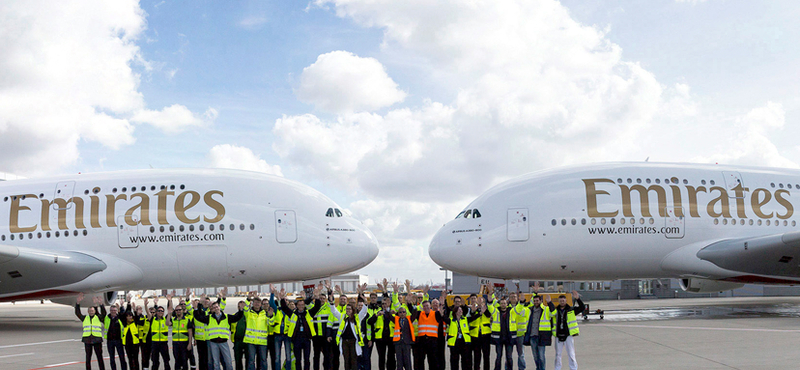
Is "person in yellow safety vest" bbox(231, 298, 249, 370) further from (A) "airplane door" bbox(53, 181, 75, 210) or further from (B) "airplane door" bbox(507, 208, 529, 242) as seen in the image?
(A) "airplane door" bbox(53, 181, 75, 210)

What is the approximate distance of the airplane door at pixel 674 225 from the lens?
2138 centimetres

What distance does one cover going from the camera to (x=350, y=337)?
36.5 ft

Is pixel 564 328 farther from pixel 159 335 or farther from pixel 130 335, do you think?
pixel 130 335

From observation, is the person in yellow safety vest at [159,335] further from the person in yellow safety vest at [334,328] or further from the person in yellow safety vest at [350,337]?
the person in yellow safety vest at [350,337]

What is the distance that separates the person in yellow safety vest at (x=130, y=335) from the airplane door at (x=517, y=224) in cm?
1278

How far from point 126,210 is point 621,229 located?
56.0 ft

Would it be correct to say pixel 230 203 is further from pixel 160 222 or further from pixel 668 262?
pixel 668 262

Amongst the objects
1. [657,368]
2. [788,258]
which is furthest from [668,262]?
[657,368]

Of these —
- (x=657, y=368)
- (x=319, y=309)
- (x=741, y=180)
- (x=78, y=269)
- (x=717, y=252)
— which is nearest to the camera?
(x=657, y=368)

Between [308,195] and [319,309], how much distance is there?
9.91 m

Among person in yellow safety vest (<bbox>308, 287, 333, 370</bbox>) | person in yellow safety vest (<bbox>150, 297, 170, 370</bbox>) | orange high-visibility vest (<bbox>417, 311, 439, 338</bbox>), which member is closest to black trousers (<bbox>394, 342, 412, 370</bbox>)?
orange high-visibility vest (<bbox>417, 311, 439, 338</bbox>)

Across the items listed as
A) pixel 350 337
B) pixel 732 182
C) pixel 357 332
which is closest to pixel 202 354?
pixel 350 337

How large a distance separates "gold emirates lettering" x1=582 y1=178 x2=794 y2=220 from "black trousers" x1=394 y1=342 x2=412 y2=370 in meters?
12.1

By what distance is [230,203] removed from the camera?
20.3 m
